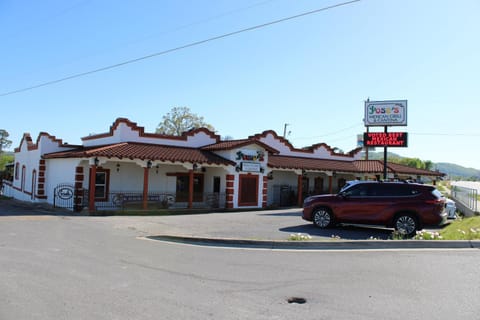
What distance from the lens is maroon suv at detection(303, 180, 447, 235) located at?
1342cm

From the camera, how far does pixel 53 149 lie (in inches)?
1073

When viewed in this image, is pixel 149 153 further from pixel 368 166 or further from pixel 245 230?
pixel 368 166

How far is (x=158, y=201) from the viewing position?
24406 millimetres

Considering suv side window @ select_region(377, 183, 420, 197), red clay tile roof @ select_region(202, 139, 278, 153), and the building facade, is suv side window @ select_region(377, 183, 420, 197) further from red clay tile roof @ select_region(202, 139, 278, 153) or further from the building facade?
red clay tile roof @ select_region(202, 139, 278, 153)

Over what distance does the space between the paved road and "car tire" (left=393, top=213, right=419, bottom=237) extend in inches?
131

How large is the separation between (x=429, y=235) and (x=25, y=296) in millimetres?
9812

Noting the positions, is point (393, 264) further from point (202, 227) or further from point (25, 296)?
point (202, 227)

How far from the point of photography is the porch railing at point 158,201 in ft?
74.5

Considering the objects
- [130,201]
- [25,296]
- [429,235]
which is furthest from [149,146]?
[25,296]

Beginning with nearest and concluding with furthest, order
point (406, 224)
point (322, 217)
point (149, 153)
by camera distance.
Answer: point (406, 224) < point (322, 217) < point (149, 153)

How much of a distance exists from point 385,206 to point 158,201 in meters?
14.3

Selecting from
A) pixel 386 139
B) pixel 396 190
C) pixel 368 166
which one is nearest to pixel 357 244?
pixel 396 190

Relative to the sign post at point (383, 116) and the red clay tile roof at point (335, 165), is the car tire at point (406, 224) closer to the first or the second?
the sign post at point (383, 116)

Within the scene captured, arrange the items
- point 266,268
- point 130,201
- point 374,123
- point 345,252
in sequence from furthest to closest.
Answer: point 374,123 < point 130,201 < point 345,252 < point 266,268
